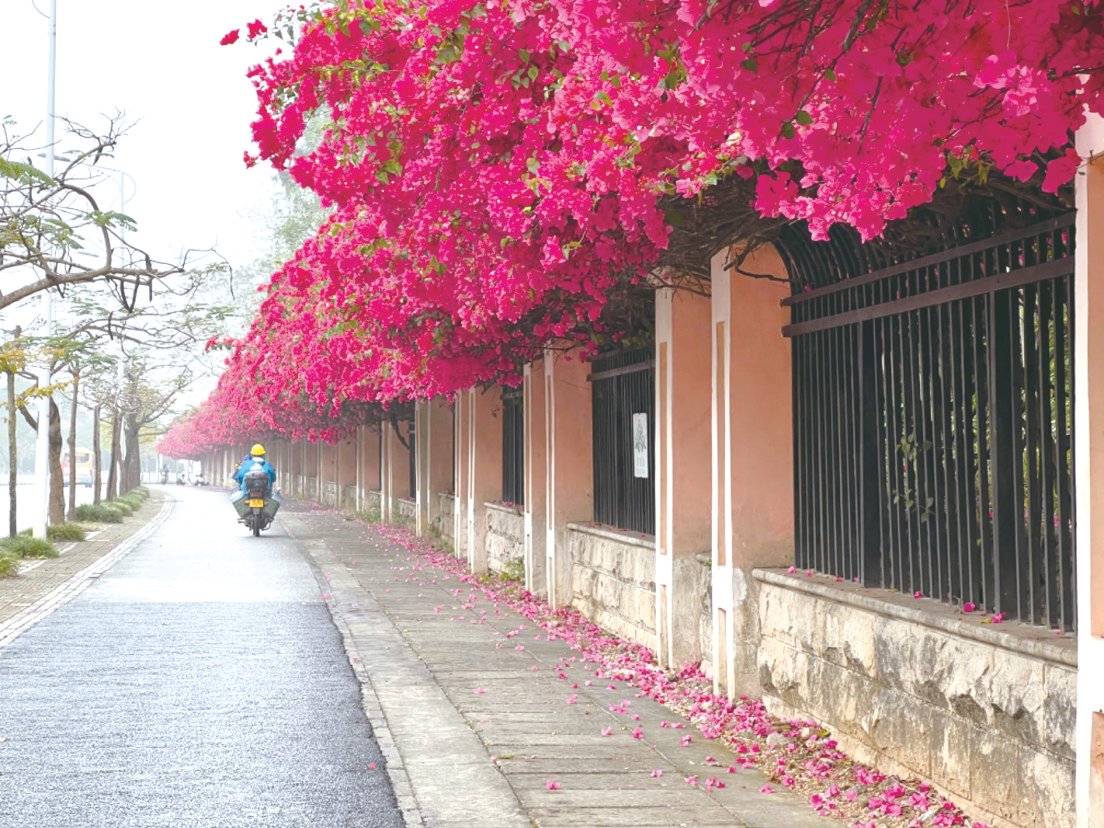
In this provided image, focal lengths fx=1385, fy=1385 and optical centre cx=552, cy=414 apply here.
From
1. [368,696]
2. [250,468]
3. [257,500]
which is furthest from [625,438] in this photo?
[250,468]

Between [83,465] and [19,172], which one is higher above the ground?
[19,172]

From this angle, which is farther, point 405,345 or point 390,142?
point 405,345

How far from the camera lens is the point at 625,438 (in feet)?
40.8

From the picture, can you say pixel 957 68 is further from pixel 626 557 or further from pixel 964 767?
pixel 626 557

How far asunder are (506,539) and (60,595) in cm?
527

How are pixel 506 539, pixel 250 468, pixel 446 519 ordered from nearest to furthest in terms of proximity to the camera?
pixel 506 539
pixel 446 519
pixel 250 468

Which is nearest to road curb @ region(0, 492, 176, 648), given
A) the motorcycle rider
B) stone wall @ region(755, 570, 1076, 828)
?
the motorcycle rider

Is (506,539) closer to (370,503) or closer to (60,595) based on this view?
(60,595)

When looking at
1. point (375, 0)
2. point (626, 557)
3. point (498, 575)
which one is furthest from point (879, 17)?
point (498, 575)

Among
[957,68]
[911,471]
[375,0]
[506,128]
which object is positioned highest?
[375,0]

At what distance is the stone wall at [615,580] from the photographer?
35.3 feet

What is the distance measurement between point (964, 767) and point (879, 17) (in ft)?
11.3

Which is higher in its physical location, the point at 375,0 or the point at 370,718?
the point at 375,0

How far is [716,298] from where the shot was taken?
8641 millimetres
